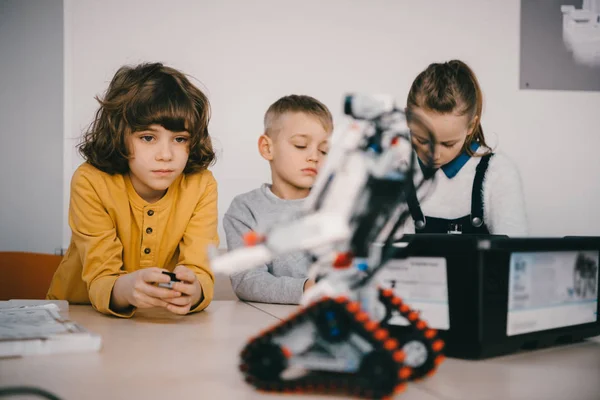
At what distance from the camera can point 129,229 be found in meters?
1.24

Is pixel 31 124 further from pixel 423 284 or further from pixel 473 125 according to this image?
pixel 423 284

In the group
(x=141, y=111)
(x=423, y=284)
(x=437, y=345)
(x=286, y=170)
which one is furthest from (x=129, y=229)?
(x=437, y=345)

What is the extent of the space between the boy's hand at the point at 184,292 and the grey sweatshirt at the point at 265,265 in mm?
239

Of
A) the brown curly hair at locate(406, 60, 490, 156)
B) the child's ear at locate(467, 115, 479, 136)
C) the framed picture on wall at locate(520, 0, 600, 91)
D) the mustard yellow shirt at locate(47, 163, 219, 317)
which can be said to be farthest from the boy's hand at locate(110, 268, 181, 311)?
the framed picture on wall at locate(520, 0, 600, 91)

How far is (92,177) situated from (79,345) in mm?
606

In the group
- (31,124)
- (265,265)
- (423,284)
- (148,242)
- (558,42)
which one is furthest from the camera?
(558,42)

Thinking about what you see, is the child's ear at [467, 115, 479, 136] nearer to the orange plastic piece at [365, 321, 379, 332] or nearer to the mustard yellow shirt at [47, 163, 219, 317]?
the mustard yellow shirt at [47, 163, 219, 317]

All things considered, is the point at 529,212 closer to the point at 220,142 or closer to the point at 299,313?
the point at 220,142

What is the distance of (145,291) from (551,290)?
0.61 m

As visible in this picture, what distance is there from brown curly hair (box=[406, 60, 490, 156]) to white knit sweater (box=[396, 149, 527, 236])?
0.11 m

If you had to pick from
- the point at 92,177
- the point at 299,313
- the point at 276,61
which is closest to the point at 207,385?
the point at 299,313

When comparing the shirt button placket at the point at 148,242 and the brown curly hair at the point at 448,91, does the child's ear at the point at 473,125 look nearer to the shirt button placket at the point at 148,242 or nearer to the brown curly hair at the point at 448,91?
the brown curly hair at the point at 448,91

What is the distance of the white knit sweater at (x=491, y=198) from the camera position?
5.39 ft

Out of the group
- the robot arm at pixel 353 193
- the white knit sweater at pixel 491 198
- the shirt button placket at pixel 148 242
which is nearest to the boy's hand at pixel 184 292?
the shirt button placket at pixel 148 242
